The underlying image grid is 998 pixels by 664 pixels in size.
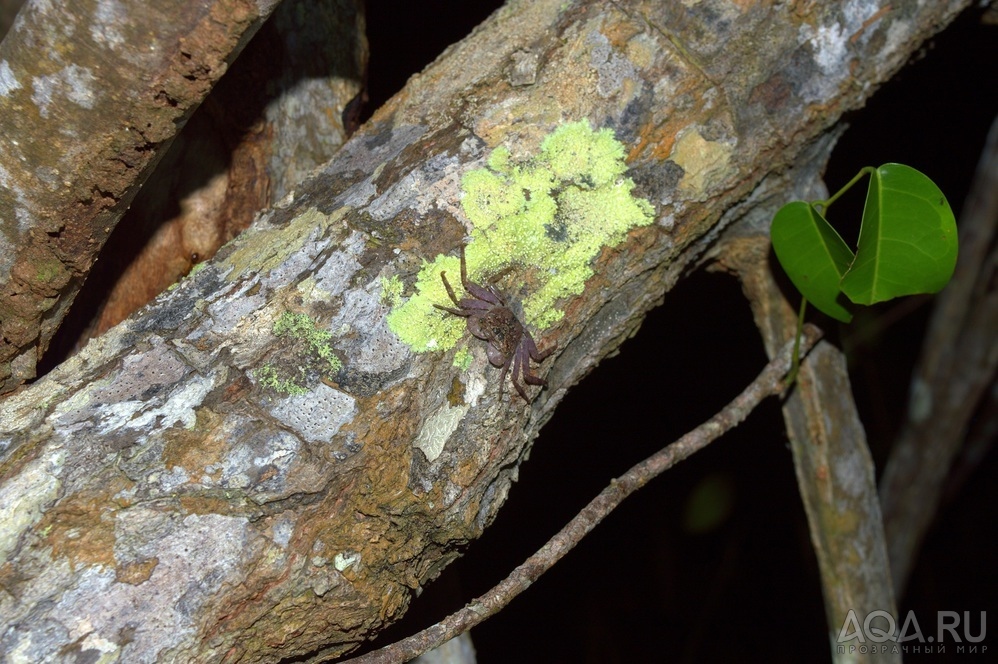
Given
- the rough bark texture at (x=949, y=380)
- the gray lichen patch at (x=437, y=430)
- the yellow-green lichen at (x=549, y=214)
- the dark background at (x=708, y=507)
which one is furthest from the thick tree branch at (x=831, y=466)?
the rough bark texture at (x=949, y=380)

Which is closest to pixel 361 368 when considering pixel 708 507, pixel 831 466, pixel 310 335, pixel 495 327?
pixel 310 335

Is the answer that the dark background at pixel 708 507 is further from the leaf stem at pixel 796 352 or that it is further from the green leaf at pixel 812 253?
the green leaf at pixel 812 253

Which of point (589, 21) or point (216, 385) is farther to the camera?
point (589, 21)

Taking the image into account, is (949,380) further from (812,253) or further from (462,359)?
(462,359)

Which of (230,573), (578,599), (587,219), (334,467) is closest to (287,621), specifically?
(230,573)

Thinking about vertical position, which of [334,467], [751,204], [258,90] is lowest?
[334,467]

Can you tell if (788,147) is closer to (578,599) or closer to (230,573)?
(230,573)

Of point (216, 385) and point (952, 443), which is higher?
point (952, 443)

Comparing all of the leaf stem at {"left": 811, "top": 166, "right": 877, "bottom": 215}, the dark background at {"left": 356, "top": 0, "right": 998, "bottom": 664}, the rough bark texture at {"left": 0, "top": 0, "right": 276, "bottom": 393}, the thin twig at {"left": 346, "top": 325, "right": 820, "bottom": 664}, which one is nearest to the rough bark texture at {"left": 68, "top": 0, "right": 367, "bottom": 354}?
the rough bark texture at {"left": 0, "top": 0, "right": 276, "bottom": 393}
